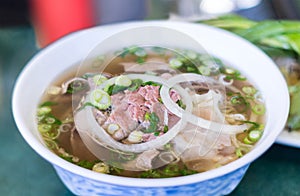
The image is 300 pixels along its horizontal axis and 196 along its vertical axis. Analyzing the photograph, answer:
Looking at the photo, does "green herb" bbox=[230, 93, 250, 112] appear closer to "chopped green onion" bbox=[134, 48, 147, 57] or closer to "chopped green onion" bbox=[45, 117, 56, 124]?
"chopped green onion" bbox=[134, 48, 147, 57]

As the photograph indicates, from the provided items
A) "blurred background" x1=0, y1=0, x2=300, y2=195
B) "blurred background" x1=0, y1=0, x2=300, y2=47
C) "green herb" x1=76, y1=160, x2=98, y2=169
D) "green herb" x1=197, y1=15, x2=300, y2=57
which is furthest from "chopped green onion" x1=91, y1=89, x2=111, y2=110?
"blurred background" x1=0, y1=0, x2=300, y2=47

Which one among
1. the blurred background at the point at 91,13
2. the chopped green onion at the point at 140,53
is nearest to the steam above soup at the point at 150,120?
the chopped green onion at the point at 140,53

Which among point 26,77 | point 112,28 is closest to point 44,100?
point 26,77

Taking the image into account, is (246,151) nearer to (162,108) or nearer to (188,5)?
(162,108)

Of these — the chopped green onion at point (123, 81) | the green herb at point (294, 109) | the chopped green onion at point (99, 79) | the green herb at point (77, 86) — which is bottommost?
the green herb at point (294, 109)

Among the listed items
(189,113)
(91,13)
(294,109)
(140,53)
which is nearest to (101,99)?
(189,113)

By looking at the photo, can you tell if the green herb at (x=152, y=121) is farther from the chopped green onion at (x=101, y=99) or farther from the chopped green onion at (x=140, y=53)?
the chopped green onion at (x=140, y=53)

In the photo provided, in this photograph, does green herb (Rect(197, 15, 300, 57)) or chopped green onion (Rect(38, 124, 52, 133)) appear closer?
chopped green onion (Rect(38, 124, 52, 133))

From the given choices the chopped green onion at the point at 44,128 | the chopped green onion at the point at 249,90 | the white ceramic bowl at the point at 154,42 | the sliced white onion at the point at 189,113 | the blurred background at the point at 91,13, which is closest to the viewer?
the white ceramic bowl at the point at 154,42

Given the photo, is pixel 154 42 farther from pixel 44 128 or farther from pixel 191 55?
pixel 44 128
